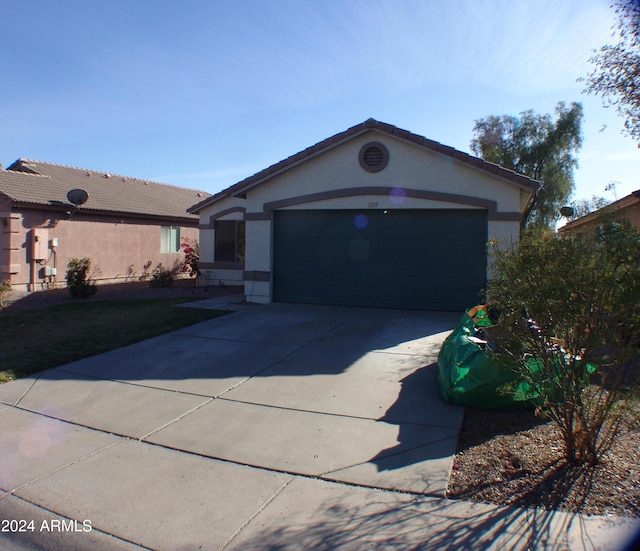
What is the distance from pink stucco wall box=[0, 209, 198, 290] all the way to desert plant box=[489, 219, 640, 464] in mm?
17569

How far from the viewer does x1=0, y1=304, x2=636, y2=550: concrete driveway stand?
381cm

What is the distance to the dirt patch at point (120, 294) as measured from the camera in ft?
51.8

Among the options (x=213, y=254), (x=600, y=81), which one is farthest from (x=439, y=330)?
(x=213, y=254)

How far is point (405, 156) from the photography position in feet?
42.0

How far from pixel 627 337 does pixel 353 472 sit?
2.55m

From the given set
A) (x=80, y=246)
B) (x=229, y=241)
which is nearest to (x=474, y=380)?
(x=229, y=241)

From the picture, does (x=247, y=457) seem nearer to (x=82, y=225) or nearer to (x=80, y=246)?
(x=80, y=246)

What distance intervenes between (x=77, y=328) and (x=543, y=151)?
3245 centimetres

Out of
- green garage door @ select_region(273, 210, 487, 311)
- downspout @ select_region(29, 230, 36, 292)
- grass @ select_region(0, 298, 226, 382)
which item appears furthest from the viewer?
downspout @ select_region(29, 230, 36, 292)

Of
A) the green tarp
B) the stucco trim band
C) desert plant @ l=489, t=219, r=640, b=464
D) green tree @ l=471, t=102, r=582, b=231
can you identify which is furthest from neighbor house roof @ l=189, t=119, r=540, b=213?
green tree @ l=471, t=102, r=582, b=231

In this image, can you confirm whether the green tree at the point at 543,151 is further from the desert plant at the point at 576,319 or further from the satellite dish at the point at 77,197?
the desert plant at the point at 576,319

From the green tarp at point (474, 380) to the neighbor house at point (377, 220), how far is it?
602cm

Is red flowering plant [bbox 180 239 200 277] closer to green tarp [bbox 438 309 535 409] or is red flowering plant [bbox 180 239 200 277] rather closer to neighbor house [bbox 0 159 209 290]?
neighbor house [bbox 0 159 209 290]

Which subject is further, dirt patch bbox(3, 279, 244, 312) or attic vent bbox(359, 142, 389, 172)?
dirt patch bbox(3, 279, 244, 312)
